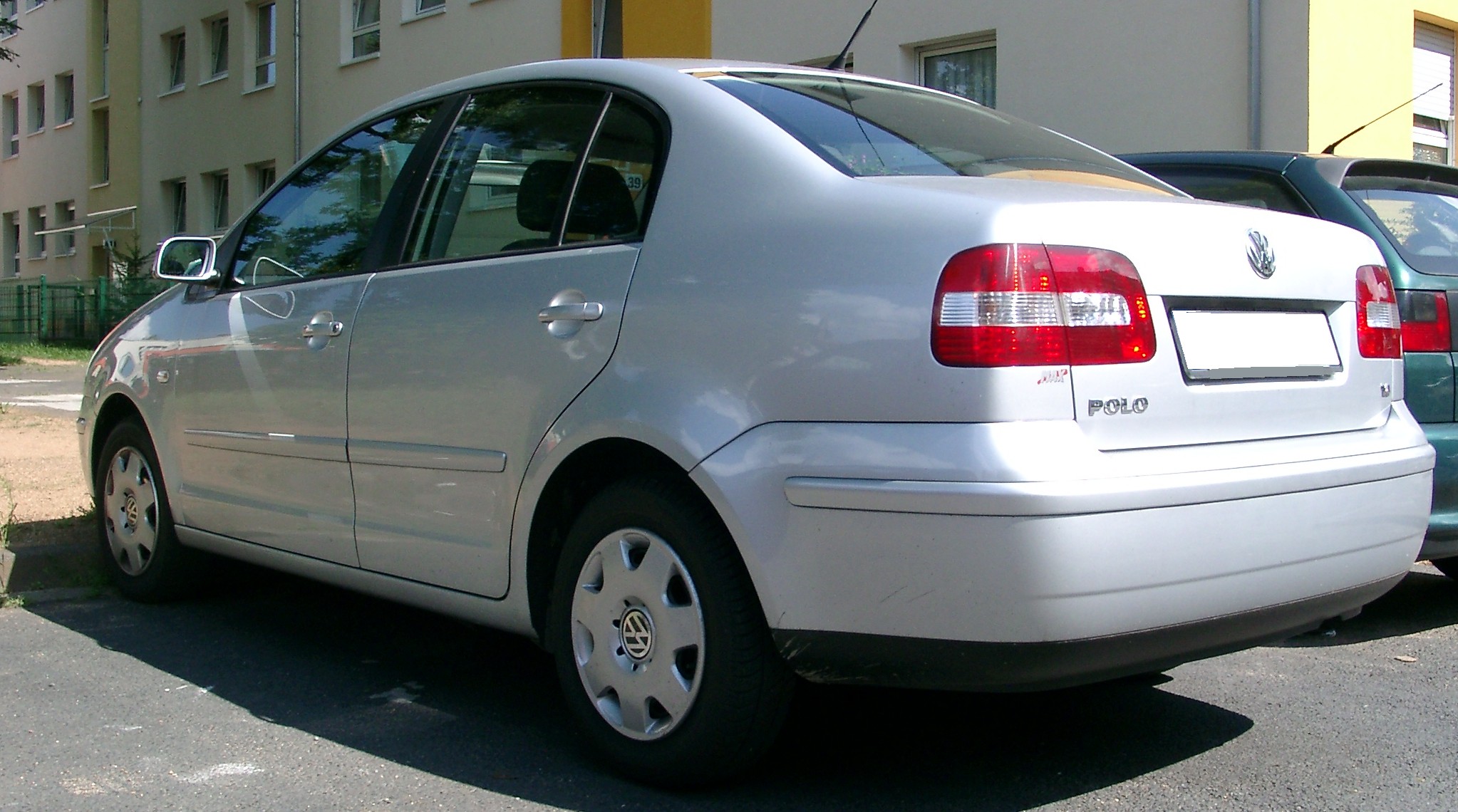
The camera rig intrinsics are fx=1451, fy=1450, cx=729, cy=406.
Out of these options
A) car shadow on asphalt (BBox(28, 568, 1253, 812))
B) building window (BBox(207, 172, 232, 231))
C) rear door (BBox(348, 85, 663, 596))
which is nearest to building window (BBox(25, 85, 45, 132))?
building window (BBox(207, 172, 232, 231))

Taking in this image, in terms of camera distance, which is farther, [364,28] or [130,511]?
[364,28]

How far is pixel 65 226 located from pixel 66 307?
3.25m

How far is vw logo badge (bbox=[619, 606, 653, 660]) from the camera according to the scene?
3.14 metres

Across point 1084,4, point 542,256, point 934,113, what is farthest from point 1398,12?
point 542,256

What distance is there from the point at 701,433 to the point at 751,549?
0.27 meters

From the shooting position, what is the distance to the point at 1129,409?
2.73 meters

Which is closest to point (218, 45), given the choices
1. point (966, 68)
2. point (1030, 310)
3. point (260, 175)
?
point (260, 175)

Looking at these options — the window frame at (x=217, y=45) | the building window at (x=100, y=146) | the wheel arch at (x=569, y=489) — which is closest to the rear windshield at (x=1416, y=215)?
the wheel arch at (x=569, y=489)

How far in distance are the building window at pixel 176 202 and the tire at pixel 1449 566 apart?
27201mm

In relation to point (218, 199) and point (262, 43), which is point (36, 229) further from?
point (262, 43)

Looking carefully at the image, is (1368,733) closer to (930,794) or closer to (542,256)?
(930,794)

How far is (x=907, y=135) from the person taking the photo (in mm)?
3402

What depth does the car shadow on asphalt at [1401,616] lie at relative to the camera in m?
4.82

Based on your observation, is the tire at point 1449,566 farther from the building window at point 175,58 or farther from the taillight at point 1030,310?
the building window at point 175,58
